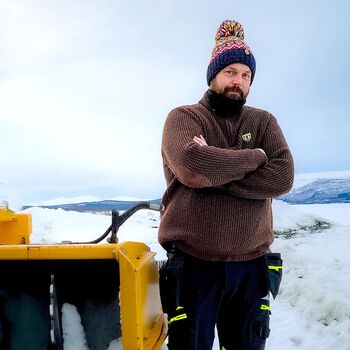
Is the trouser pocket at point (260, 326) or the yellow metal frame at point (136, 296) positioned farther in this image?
the trouser pocket at point (260, 326)

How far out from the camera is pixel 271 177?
2072 millimetres

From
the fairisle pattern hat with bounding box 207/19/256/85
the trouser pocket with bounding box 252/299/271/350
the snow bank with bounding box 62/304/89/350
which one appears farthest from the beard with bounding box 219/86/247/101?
the snow bank with bounding box 62/304/89/350

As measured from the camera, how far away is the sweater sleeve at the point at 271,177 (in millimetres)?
2023

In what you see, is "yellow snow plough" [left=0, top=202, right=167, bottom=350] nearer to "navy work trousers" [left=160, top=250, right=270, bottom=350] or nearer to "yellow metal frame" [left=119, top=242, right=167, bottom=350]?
"yellow metal frame" [left=119, top=242, right=167, bottom=350]

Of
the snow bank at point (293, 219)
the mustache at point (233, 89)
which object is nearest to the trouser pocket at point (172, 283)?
the mustache at point (233, 89)

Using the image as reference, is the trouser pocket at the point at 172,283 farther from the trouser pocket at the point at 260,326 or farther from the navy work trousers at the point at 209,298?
the trouser pocket at the point at 260,326

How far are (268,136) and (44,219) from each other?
1570cm

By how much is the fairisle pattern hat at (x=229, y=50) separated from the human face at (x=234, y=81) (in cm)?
3

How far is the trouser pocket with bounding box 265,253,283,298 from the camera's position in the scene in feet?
6.76

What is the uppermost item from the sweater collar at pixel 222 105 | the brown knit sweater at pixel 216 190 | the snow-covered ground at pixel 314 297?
the sweater collar at pixel 222 105

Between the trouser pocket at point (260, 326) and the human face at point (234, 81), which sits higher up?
the human face at point (234, 81)

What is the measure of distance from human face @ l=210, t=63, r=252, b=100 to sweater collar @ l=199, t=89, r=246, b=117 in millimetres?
25

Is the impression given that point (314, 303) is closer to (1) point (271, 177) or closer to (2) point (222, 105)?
(1) point (271, 177)

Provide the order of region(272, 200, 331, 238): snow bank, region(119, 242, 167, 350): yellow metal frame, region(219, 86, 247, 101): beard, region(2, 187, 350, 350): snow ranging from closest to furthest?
region(119, 242, 167, 350): yellow metal frame < region(219, 86, 247, 101): beard < region(2, 187, 350, 350): snow < region(272, 200, 331, 238): snow bank
